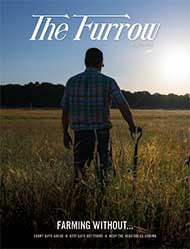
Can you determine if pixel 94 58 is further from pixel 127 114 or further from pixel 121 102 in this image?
pixel 127 114

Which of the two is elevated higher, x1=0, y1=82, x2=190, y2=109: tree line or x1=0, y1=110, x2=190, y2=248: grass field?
x1=0, y1=82, x2=190, y2=109: tree line

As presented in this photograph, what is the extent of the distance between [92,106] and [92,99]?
0.21ft

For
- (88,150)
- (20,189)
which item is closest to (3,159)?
(20,189)

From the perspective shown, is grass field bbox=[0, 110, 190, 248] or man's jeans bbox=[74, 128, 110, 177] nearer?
grass field bbox=[0, 110, 190, 248]

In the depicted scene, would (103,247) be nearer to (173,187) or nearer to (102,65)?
(173,187)

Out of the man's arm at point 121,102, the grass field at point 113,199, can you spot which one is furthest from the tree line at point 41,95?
the grass field at point 113,199

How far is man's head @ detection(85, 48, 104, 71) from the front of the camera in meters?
3.85

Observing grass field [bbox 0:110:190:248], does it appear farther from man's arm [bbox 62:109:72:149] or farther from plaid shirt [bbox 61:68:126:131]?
plaid shirt [bbox 61:68:126:131]

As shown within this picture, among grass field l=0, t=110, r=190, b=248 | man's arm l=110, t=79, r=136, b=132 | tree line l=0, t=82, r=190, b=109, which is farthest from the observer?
tree line l=0, t=82, r=190, b=109

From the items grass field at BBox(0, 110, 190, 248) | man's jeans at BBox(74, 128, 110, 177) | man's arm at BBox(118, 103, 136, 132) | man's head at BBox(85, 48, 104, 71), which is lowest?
grass field at BBox(0, 110, 190, 248)

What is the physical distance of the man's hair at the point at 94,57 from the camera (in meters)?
3.85

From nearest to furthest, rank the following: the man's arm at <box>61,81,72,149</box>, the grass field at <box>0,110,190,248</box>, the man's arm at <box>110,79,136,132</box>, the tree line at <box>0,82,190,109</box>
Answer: the grass field at <box>0,110,190,248</box>, the man's arm at <box>110,79,136,132</box>, the man's arm at <box>61,81,72,149</box>, the tree line at <box>0,82,190,109</box>

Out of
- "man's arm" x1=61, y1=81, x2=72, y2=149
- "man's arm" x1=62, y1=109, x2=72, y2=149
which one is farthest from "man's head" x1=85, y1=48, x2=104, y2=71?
"man's arm" x1=62, y1=109, x2=72, y2=149

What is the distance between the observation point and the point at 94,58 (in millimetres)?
3855
